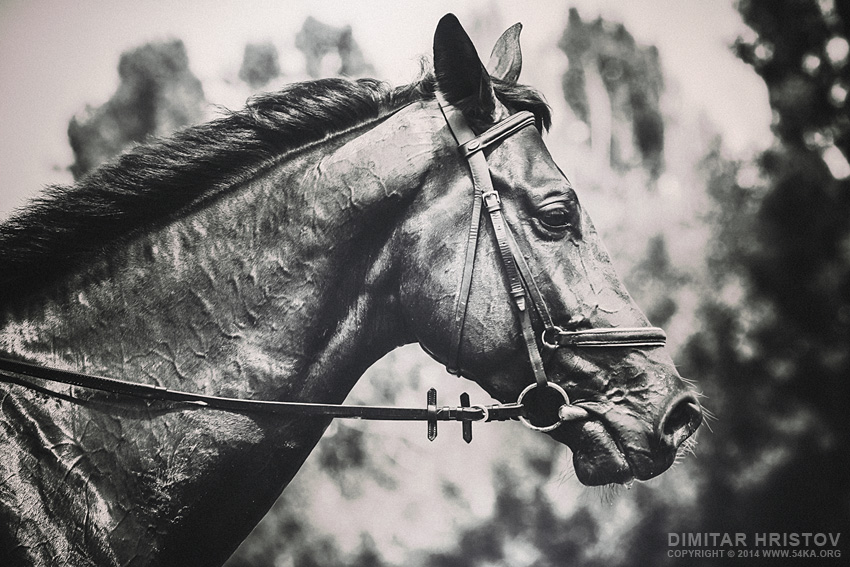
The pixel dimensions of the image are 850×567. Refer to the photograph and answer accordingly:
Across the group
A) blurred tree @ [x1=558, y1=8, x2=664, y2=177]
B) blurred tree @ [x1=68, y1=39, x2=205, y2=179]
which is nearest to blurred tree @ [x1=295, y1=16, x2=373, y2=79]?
blurred tree @ [x1=68, y1=39, x2=205, y2=179]

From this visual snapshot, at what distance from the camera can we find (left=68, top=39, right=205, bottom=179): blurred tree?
3729 millimetres

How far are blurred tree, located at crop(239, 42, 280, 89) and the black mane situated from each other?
2411 mm

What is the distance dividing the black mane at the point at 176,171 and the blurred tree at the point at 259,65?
2.41 metres

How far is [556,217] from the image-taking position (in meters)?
1.46

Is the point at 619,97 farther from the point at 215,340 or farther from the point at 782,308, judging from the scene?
the point at 215,340

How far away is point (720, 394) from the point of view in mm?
4207

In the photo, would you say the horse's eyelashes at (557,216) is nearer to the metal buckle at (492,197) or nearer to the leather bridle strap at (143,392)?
the metal buckle at (492,197)

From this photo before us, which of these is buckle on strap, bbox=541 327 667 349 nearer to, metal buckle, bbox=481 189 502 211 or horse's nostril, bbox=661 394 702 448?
horse's nostril, bbox=661 394 702 448

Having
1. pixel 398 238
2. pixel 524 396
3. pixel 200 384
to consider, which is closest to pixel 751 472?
pixel 524 396

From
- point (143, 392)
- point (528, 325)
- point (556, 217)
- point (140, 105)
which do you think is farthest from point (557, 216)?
point (140, 105)

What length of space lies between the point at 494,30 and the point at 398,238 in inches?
107

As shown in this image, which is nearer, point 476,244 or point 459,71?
point 476,244

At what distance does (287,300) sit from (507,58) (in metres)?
1.06

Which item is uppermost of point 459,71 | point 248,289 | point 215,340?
point 459,71
